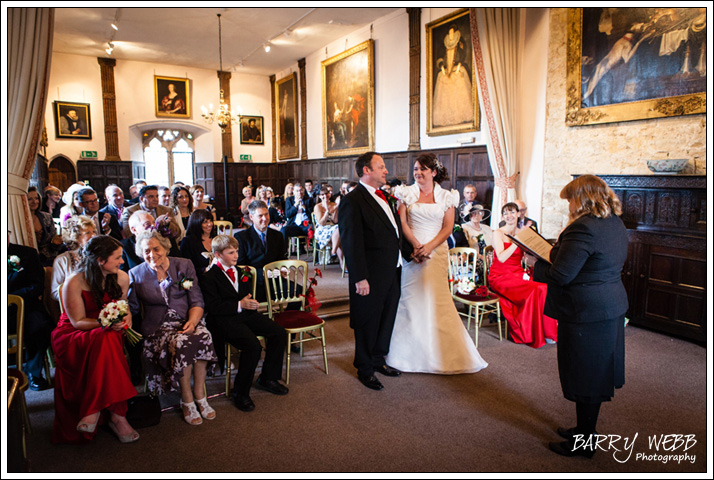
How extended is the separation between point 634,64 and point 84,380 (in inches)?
252

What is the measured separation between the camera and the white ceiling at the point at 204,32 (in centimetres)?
1002

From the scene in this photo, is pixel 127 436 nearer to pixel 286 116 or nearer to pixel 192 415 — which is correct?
pixel 192 415

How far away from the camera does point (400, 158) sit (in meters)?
9.84

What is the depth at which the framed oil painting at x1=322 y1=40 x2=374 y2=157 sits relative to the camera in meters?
10.7

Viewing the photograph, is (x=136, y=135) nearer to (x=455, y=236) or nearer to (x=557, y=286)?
(x=455, y=236)

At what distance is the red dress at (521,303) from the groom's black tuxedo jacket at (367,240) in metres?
1.81

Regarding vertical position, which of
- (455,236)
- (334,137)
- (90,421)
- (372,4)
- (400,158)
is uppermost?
(372,4)

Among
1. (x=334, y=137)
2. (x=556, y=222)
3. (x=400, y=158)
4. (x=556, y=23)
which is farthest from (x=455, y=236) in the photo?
(x=334, y=137)

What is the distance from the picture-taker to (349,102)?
1141 cm

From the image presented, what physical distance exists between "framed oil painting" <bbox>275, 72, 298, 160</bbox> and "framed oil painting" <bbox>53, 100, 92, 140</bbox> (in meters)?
5.56

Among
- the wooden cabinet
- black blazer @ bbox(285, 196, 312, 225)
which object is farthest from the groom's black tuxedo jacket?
black blazer @ bbox(285, 196, 312, 225)

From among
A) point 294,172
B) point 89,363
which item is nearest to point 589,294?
point 89,363

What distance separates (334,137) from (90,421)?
1026 cm

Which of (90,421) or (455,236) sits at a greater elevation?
(455,236)
